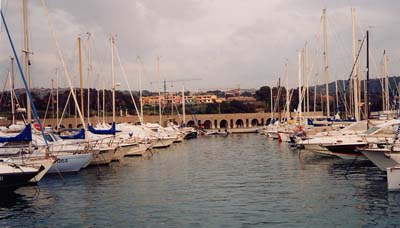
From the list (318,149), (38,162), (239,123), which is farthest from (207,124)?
(38,162)

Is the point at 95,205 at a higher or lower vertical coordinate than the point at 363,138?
lower

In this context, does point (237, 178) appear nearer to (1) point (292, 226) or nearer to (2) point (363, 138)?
(2) point (363, 138)

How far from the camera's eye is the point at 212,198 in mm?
25516

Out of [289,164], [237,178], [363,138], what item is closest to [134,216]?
[237,178]

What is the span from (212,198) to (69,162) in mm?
12536

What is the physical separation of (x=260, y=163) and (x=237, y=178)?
993 centimetres

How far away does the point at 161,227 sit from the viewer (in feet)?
64.4

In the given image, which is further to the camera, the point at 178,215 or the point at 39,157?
the point at 39,157

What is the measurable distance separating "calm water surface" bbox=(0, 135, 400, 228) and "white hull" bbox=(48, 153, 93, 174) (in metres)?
0.90

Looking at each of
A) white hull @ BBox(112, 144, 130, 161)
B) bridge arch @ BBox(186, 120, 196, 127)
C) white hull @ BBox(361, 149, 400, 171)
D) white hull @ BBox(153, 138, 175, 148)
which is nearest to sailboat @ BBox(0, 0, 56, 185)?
white hull @ BBox(112, 144, 130, 161)

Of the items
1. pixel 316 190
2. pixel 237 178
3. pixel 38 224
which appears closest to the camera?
pixel 38 224

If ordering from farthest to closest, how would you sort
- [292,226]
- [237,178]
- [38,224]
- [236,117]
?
[236,117] < [237,178] < [38,224] < [292,226]

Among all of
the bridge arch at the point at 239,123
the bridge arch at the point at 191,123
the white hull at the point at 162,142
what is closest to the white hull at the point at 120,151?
the white hull at the point at 162,142

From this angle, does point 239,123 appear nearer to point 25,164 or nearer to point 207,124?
point 207,124
